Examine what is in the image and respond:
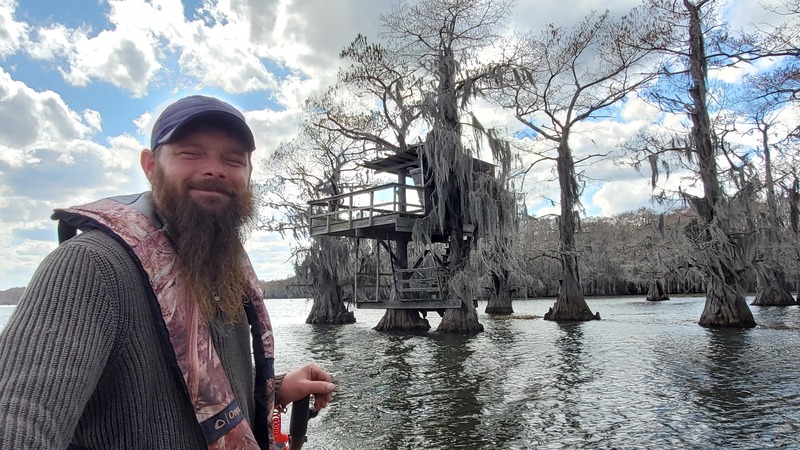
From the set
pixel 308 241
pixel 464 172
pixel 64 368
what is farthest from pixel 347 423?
pixel 308 241

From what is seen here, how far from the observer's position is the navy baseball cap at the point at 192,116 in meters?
1.34

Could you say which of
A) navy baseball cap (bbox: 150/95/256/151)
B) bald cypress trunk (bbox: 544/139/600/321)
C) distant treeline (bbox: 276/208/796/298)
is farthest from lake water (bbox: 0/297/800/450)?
bald cypress trunk (bbox: 544/139/600/321)

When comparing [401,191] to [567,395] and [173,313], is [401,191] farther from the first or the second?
[173,313]

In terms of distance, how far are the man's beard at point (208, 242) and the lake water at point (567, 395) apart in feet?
15.6

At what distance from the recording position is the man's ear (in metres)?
1.46

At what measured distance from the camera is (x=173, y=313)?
116cm

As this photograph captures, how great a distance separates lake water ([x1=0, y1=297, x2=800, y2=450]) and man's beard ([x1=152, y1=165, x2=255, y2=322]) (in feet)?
15.6

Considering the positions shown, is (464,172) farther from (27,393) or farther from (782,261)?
(27,393)

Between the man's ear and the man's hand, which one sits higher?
the man's ear

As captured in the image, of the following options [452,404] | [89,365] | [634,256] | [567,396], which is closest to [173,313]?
[89,365]

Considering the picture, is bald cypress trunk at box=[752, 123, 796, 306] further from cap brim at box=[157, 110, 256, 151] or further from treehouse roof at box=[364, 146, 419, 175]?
cap brim at box=[157, 110, 256, 151]

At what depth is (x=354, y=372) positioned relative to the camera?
35.3 ft

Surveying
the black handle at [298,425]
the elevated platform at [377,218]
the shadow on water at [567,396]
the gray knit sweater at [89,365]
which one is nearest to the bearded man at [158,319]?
the gray knit sweater at [89,365]

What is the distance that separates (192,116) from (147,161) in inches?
10.2
